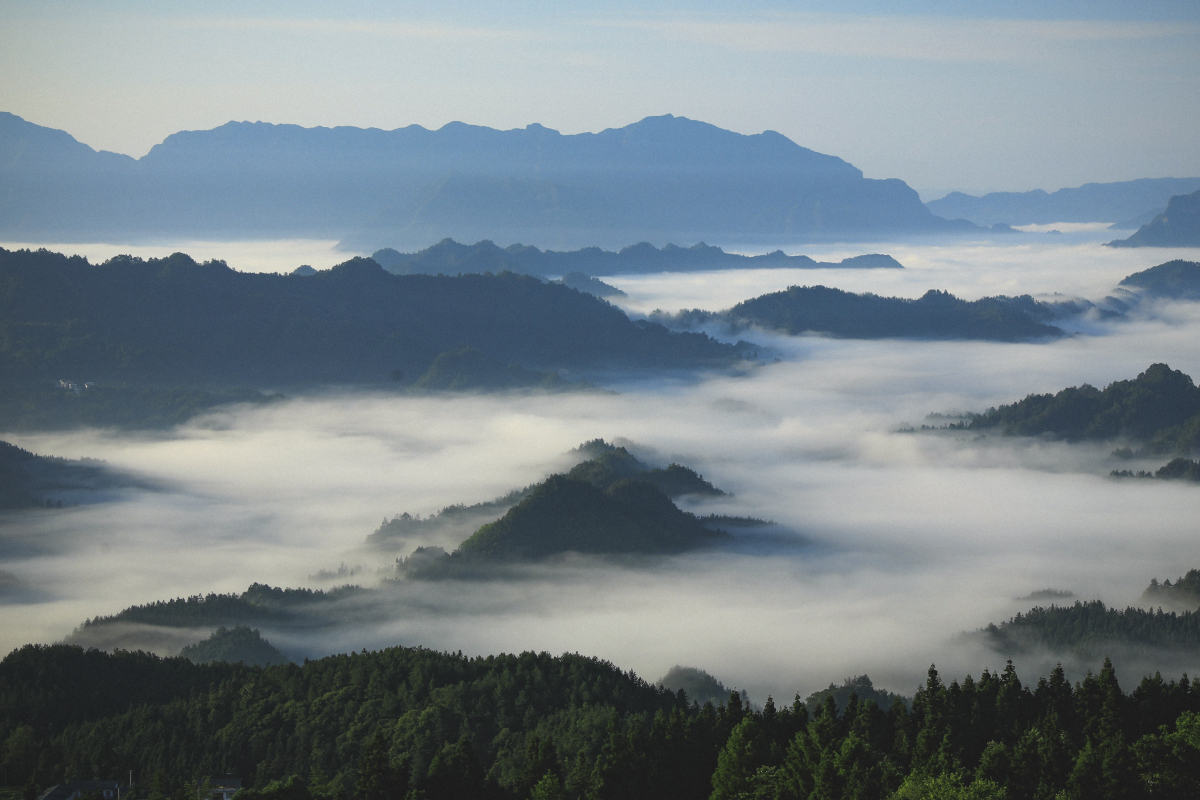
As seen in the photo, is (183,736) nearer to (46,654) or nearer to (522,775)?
(46,654)

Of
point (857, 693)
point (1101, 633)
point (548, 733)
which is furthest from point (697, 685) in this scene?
point (1101, 633)

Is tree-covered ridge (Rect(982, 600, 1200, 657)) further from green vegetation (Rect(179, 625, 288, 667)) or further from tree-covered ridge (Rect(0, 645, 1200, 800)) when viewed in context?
green vegetation (Rect(179, 625, 288, 667))

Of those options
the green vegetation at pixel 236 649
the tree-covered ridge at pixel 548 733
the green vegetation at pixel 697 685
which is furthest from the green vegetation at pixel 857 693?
the green vegetation at pixel 236 649

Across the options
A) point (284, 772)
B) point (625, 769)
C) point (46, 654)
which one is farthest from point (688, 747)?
point (46, 654)

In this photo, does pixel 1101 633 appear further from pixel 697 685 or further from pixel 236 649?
pixel 236 649

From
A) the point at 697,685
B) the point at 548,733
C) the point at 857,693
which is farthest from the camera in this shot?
the point at 697,685
